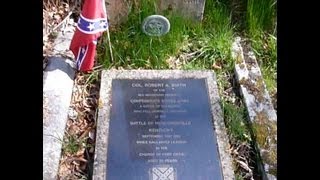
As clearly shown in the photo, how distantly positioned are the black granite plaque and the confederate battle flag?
0.25 metres

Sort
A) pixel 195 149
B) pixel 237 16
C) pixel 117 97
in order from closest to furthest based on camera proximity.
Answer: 1. pixel 195 149
2. pixel 117 97
3. pixel 237 16

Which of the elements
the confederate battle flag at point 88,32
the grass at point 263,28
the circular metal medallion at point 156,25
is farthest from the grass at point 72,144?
the grass at point 263,28

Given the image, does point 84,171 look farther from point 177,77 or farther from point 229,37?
point 229,37

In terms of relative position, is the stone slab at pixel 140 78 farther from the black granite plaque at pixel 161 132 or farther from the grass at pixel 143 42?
the grass at pixel 143 42

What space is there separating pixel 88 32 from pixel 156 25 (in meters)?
0.48

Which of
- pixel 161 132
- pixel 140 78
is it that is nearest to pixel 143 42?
pixel 140 78

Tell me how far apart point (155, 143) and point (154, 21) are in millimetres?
973

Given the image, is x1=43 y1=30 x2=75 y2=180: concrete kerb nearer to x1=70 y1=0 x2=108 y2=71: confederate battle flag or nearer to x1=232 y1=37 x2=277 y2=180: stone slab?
x1=70 y1=0 x2=108 y2=71: confederate battle flag

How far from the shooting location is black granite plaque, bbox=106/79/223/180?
9.47ft

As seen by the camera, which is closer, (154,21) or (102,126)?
(102,126)

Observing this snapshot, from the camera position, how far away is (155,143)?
3.01 metres

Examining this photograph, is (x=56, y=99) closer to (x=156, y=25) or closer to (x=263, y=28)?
(x=156, y=25)

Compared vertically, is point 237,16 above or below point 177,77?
above
